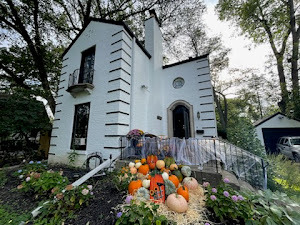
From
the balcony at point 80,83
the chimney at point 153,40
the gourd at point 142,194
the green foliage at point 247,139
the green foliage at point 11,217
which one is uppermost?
the chimney at point 153,40

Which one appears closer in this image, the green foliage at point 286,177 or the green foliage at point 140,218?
the green foliage at point 140,218

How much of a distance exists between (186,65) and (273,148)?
37.5 feet

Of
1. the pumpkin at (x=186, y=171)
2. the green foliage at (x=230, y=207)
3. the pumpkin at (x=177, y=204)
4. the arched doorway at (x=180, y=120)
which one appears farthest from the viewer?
the arched doorway at (x=180, y=120)

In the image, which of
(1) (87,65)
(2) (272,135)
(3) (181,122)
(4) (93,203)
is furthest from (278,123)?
(1) (87,65)

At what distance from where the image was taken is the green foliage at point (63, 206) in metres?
1.77

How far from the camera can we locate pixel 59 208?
185 cm

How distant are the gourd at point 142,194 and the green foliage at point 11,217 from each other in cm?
171

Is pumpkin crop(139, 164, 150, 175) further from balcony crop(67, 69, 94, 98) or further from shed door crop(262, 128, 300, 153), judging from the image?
shed door crop(262, 128, 300, 153)

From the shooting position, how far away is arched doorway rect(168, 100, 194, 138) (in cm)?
715

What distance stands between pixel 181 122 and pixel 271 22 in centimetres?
1237

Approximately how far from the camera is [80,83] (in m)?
5.56

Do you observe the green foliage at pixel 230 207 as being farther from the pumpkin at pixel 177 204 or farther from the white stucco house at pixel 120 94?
the white stucco house at pixel 120 94

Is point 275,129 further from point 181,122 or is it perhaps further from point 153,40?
point 153,40

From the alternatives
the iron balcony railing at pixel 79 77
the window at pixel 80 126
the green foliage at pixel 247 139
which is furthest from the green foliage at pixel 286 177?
the iron balcony railing at pixel 79 77
